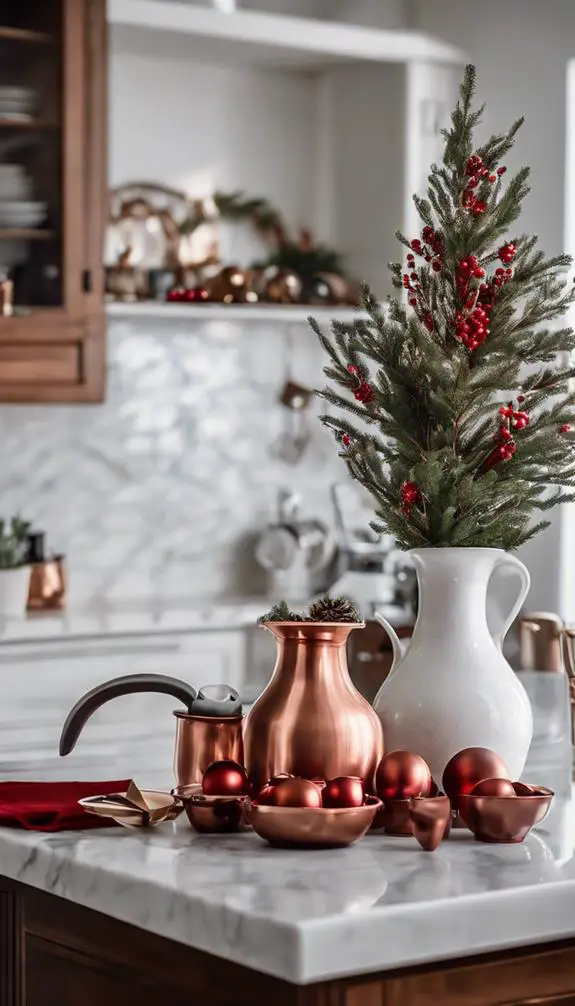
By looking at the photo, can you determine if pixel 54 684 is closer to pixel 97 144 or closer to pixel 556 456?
pixel 97 144

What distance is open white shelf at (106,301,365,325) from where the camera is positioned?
422 centimetres

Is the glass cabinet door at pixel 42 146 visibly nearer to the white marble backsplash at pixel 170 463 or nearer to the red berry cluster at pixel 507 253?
the white marble backsplash at pixel 170 463

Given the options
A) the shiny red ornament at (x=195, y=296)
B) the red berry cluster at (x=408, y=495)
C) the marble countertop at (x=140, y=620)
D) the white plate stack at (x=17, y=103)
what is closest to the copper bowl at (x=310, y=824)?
the red berry cluster at (x=408, y=495)

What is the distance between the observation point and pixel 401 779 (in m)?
1.41

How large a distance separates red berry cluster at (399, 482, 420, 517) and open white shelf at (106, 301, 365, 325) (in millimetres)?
2614

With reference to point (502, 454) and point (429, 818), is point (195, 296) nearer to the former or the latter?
point (502, 454)

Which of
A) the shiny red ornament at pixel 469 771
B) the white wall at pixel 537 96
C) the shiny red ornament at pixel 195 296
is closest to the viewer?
the shiny red ornament at pixel 469 771

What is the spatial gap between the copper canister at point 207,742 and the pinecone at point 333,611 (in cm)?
13

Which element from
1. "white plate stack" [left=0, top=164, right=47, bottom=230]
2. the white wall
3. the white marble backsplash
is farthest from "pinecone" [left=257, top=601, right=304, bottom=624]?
the white wall

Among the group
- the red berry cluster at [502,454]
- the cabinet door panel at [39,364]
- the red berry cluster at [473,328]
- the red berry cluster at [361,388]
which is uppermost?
the cabinet door panel at [39,364]

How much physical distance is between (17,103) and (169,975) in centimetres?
314

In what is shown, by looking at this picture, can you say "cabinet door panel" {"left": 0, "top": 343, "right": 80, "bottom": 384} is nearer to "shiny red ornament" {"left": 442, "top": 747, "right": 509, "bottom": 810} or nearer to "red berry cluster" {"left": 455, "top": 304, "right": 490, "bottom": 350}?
"red berry cluster" {"left": 455, "top": 304, "right": 490, "bottom": 350}

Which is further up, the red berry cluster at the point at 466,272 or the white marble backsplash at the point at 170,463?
the red berry cluster at the point at 466,272

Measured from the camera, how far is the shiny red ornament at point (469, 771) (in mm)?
1437
